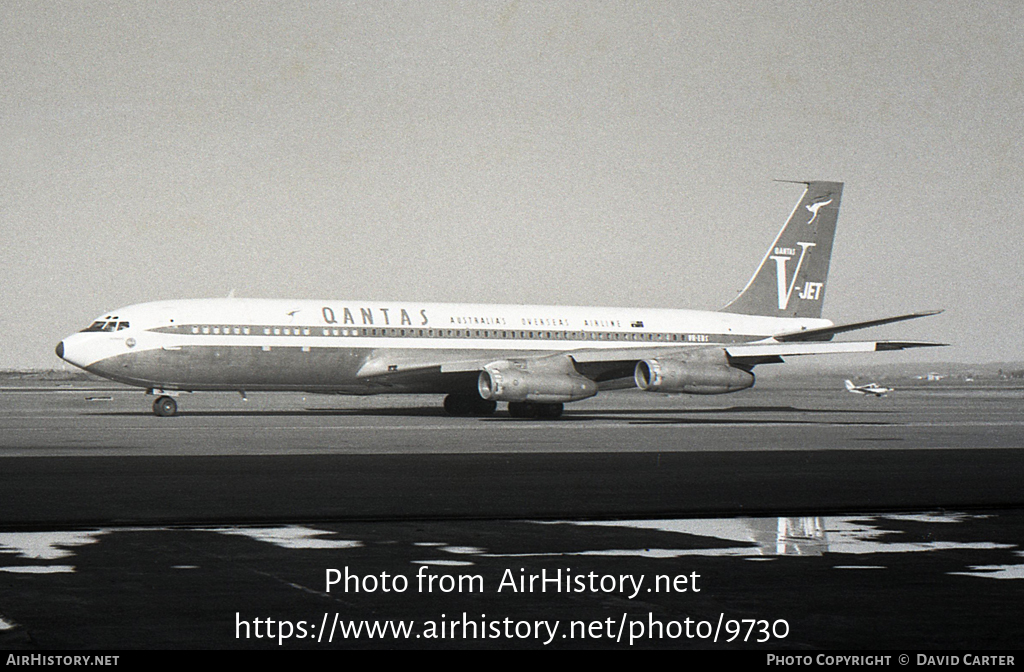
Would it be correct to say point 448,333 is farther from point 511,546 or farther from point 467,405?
point 511,546

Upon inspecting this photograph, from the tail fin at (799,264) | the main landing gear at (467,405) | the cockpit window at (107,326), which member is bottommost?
the main landing gear at (467,405)

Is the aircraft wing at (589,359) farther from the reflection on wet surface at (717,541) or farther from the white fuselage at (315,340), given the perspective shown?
the reflection on wet surface at (717,541)

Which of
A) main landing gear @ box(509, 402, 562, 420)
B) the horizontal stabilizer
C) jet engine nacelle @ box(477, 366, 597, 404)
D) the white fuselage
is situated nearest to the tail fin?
the horizontal stabilizer

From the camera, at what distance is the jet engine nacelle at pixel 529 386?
130ft

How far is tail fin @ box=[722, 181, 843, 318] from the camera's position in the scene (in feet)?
169

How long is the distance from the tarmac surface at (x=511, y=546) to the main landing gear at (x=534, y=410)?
18191 mm

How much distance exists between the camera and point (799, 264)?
51.9 metres

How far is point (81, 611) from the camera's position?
25.7ft

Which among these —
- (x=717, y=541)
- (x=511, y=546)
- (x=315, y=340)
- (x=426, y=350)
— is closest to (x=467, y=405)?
(x=426, y=350)

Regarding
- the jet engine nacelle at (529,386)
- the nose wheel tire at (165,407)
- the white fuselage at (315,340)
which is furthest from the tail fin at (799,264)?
the nose wheel tire at (165,407)

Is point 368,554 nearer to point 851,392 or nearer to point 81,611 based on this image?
point 81,611

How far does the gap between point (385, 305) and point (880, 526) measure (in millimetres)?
31386

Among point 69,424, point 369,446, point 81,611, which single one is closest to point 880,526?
point 81,611

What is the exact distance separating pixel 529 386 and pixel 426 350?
4436 mm
